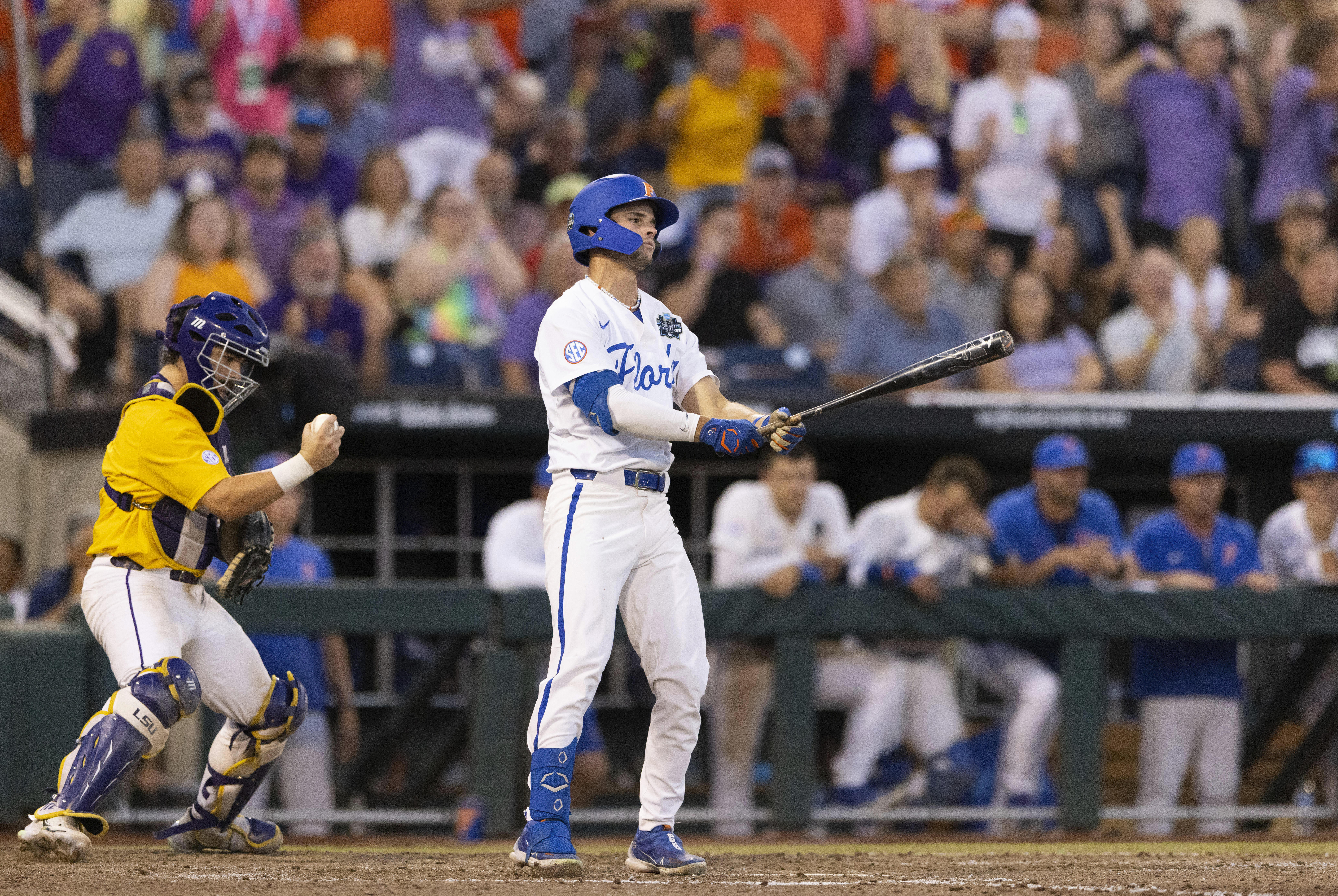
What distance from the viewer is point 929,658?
689cm

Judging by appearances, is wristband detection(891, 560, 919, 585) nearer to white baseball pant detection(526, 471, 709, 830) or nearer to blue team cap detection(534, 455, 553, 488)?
blue team cap detection(534, 455, 553, 488)

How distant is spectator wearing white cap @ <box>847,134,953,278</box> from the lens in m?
9.27

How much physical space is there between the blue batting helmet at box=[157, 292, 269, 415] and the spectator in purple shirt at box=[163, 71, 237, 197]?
4.38 metres

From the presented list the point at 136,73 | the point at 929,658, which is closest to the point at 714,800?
the point at 929,658

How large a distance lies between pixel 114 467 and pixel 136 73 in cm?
524

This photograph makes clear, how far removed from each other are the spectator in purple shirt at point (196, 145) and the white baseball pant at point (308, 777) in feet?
11.9

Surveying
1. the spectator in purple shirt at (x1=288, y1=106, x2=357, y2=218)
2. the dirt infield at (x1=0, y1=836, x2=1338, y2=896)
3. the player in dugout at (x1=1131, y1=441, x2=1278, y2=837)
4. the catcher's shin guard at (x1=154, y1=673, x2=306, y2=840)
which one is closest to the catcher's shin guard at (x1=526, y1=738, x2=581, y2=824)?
the dirt infield at (x1=0, y1=836, x2=1338, y2=896)

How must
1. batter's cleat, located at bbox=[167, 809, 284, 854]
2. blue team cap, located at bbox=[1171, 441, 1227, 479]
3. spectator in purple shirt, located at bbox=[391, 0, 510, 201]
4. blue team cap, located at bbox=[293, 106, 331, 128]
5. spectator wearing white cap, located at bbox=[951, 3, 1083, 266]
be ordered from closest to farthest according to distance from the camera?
batter's cleat, located at bbox=[167, 809, 284, 854]
blue team cap, located at bbox=[1171, 441, 1227, 479]
blue team cap, located at bbox=[293, 106, 331, 128]
spectator in purple shirt, located at bbox=[391, 0, 510, 201]
spectator wearing white cap, located at bbox=[951, 3, 1083, 266]

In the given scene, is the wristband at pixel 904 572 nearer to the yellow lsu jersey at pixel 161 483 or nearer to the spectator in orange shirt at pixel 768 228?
the spectator in orange shirt at pixel 768 228

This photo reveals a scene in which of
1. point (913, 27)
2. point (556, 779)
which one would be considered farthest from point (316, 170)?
point (556, 779)

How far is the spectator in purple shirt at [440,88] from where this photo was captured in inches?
374

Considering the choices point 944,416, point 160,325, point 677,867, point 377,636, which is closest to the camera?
point 677,867

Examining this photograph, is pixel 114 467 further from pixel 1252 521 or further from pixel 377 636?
pixel 1252 521

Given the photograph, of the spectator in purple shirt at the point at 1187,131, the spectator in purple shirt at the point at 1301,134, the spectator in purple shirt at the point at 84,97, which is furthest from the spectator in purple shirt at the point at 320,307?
the spectator in purple shirt at the point at 1301,134
